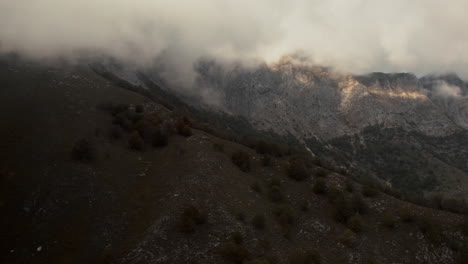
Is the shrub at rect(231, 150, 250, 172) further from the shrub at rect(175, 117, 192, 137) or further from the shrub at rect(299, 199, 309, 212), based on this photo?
the shrub at rect(175, 117, 192, 137)

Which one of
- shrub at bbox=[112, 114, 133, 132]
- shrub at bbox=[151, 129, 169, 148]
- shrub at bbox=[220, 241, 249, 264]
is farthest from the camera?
shrub at bbox=[112, 114, 133, 132]

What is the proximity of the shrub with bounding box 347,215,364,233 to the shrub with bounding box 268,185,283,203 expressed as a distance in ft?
26.9

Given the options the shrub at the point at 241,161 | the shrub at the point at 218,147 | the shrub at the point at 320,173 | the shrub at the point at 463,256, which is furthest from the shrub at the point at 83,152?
the shrub at the point at 463,256

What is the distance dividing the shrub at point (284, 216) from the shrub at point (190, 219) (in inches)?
342

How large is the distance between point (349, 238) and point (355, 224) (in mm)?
2742

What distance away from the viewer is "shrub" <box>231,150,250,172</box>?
43.3 metres

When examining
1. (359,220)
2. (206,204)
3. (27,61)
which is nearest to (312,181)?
(359,220)

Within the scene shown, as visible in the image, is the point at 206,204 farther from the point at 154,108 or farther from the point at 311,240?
the point at 154,108

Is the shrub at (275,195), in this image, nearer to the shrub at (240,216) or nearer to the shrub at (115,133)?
the shrub at (240,216)

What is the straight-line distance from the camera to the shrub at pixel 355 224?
112ft

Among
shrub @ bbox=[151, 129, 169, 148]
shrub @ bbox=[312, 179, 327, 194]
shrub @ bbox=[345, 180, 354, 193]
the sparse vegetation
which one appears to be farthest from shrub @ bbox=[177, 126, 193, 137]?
the sparse vegetation

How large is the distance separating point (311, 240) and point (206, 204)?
11.4 meters

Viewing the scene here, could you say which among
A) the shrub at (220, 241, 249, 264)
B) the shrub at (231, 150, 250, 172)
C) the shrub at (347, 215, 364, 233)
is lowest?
the shrub at (220, 241, 249, 264)

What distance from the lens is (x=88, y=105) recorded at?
51.4 m
